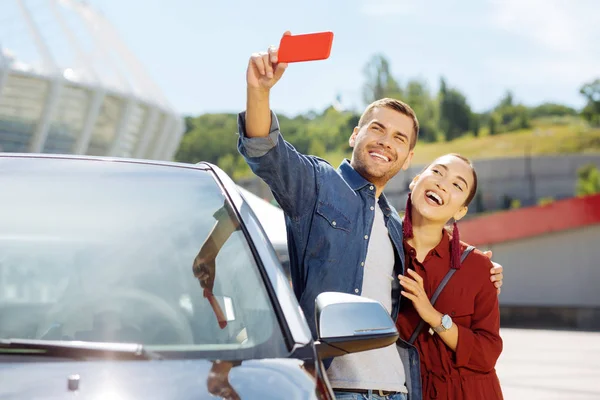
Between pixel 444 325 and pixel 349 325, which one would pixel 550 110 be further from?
pixel 349 325

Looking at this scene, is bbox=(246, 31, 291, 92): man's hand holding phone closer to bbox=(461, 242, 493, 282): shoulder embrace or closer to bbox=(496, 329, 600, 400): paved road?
bbox=(461, 242, 493, 282): shoulder embrace

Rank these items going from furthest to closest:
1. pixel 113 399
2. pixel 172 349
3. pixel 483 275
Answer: pixel 483 275 < pixel 172 349 < pixel 113 399

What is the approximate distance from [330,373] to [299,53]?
1115 millimetres

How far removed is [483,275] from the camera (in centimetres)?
367

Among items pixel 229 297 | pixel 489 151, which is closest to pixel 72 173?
pixel 229 297

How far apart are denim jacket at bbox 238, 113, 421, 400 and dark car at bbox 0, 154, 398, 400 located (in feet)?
0.81

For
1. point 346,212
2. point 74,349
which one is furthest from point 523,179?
point 74,349

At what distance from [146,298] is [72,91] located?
43716mm

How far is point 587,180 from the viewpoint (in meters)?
112

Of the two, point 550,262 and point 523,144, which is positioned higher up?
point 550,262

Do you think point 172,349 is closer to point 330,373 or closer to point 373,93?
point 330,373

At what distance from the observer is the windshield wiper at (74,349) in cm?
223

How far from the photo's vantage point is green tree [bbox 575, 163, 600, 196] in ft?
354

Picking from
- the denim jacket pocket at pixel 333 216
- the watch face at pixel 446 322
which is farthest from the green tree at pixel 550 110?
the denim jacket pocket at pixel 333 216
